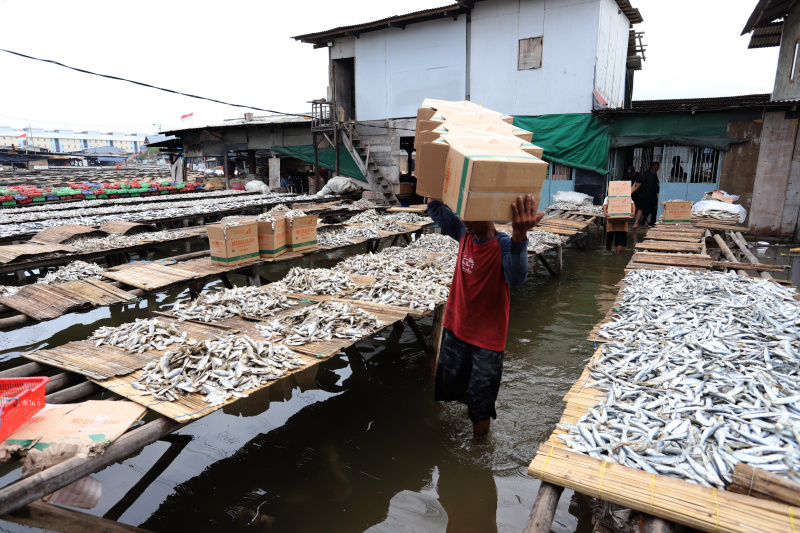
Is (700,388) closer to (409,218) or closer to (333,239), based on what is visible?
(333,239)

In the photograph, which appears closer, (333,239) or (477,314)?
(477,314)

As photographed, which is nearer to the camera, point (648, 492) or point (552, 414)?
point (648, 492)

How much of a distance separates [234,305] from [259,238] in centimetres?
304

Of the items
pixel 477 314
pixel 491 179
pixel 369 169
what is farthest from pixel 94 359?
pixel 369 169

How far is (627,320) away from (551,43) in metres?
15.6

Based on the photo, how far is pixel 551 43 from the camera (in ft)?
55.2

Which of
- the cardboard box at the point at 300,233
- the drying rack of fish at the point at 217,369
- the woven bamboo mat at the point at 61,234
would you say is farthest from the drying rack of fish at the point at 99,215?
the drying rack of fish at the point at 217,369

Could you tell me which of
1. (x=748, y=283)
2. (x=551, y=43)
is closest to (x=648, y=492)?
(x=748, y=283)

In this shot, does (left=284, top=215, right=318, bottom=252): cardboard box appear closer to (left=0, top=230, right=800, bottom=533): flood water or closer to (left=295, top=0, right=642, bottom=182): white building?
(left=0, top=230, right=800, bottom=533): flood water

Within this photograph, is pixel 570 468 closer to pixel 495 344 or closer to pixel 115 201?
pixel 495 344

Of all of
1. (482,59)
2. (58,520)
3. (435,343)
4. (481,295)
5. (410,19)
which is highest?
(410,19)

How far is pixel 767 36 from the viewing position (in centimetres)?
1842

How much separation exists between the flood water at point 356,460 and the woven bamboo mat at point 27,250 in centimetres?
167

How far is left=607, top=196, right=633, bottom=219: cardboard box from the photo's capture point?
38.0 ft
